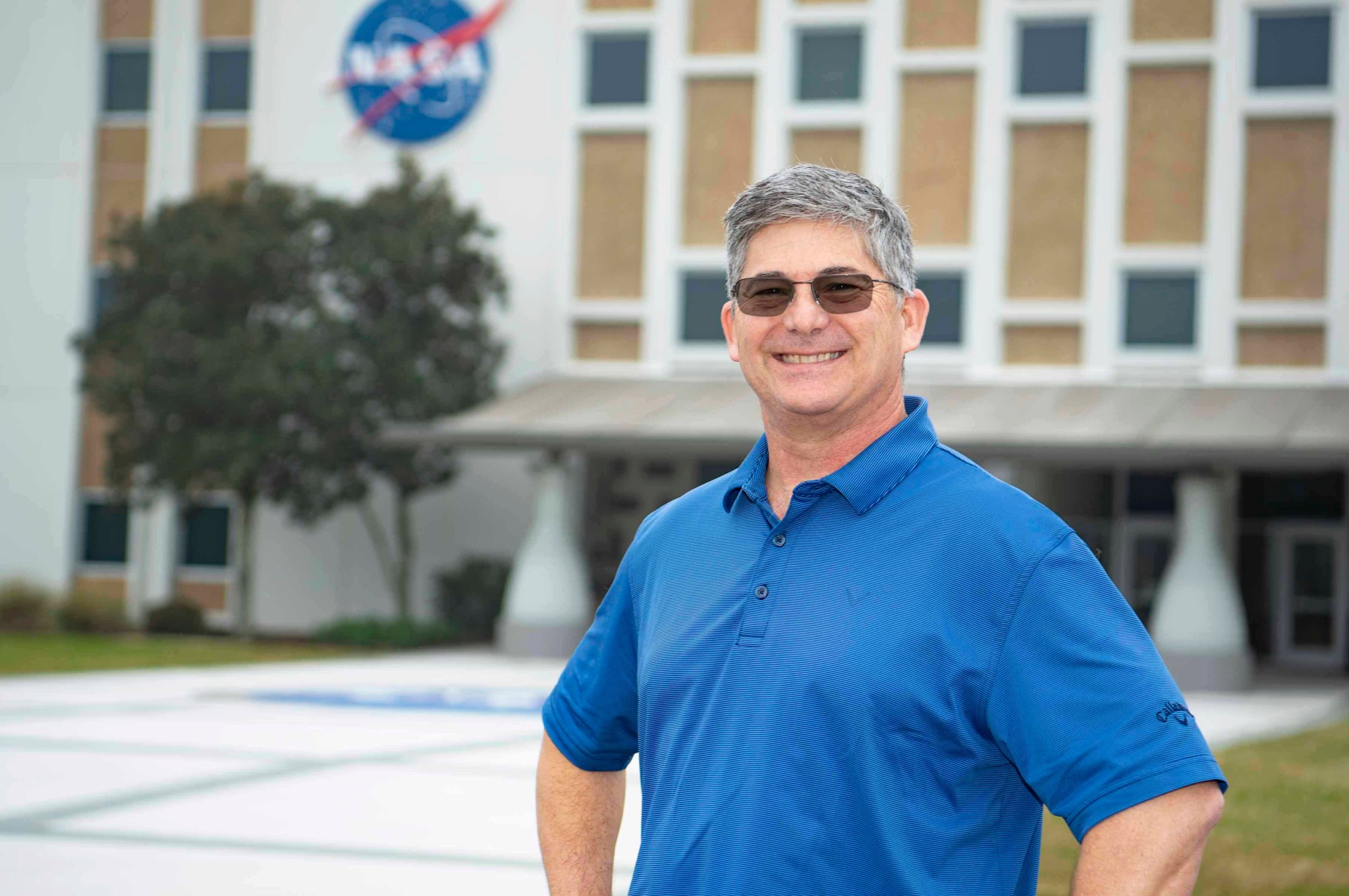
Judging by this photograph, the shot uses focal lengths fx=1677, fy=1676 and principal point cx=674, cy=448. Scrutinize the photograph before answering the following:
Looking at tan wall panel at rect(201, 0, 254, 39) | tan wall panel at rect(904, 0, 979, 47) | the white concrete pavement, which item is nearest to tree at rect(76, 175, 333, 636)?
tan wall panel at rect(201, 0, 254, 39)

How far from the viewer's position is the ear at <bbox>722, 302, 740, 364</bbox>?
9.32ft

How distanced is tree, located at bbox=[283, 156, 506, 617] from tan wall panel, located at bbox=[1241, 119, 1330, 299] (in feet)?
40.7

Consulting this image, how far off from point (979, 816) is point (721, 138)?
26975 mm

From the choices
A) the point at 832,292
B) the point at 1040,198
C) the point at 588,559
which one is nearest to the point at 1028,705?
the point at 832,292

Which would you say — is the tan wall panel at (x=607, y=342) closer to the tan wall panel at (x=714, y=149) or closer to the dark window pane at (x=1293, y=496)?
the tan wall panel at (x=714, y=149)

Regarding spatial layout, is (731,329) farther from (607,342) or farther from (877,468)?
(607,342)

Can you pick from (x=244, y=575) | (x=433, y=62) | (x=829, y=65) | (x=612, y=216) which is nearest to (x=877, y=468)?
(x=829, y=65)

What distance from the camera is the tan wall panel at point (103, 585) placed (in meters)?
31.8

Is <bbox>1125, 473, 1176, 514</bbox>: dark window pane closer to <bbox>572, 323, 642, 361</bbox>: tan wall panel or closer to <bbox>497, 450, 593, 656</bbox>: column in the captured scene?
<bbox>572, 323, 642, 361</bbox>: tan wall panel

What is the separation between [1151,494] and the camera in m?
29.1

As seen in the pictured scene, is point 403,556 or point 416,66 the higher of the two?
point 416,66

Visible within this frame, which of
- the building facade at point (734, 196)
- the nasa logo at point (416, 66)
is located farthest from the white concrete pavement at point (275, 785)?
the nasa logo at point (416, 66)

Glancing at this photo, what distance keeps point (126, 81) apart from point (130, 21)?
3.79 feet

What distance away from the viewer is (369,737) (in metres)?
14.1
